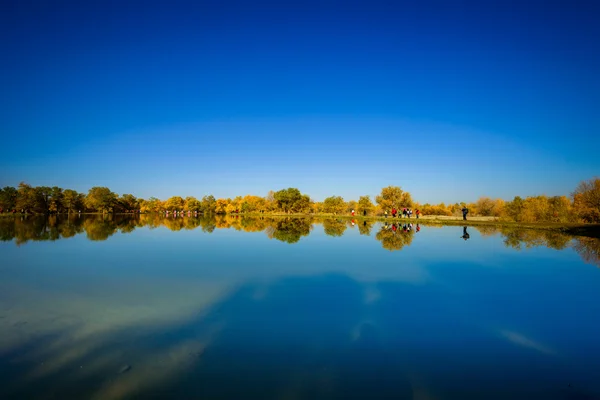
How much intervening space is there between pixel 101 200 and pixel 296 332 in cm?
12827

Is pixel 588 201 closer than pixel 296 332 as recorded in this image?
No

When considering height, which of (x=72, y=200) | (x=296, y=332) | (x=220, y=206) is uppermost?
(x=72, y=200)

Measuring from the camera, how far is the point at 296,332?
23.5ft

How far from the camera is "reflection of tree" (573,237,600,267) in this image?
16.1m

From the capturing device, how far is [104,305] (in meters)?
8.70

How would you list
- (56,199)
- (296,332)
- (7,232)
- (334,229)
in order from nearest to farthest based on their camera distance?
(296,332)
(7,232)
(334,229)
(56,199)

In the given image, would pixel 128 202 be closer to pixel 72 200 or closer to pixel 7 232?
pixel 72 200

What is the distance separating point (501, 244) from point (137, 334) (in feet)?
78.1

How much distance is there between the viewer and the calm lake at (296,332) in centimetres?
505

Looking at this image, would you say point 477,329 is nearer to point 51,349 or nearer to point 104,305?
point 51,349

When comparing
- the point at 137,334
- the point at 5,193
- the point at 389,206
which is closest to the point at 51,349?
the point at 137,334

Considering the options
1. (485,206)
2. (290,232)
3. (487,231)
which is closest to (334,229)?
(290,232)

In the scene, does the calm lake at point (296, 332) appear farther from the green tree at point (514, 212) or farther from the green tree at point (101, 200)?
the green tree at point (101, 200)

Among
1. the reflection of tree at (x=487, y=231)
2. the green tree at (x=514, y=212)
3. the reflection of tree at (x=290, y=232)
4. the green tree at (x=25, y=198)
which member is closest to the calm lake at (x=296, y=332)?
the reflection of tree at (x=290, y=232)
